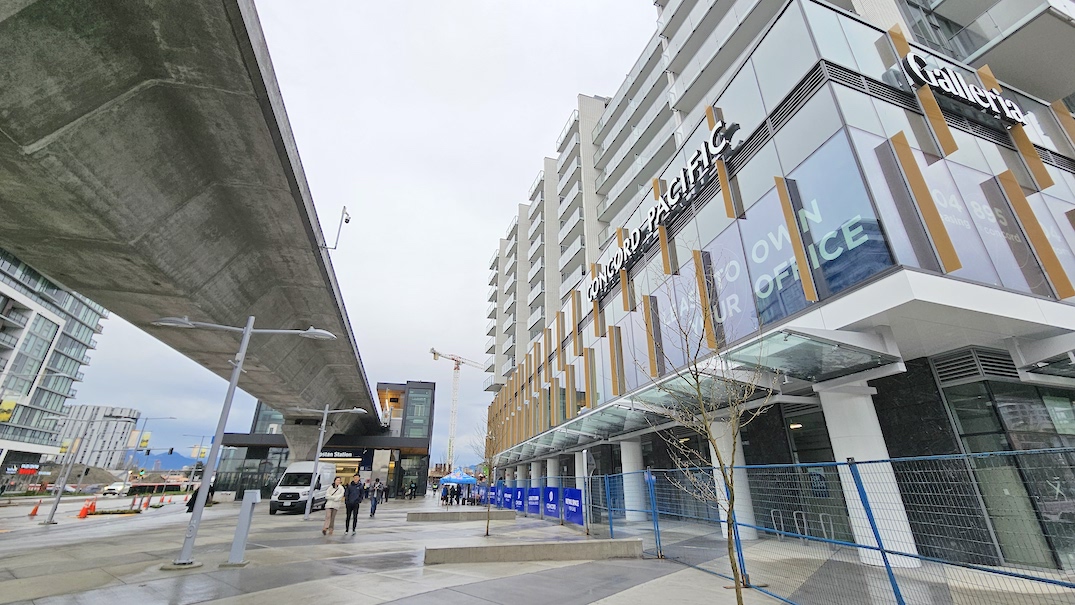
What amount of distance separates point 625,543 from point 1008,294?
9987 millimetres

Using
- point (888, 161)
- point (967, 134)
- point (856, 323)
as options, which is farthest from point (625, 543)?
point (967, 134)

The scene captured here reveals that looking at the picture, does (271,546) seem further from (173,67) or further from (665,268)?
(665,268)

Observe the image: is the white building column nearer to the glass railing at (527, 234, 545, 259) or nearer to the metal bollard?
the metal bollard

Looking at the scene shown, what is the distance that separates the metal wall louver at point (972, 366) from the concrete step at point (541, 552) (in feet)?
26.7

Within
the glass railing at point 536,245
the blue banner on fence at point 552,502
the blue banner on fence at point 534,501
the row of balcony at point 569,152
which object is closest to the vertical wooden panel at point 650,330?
the blue banner on fence at point 552,502

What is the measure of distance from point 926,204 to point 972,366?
12.4ft

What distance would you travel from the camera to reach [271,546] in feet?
41.8

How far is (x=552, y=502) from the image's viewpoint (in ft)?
74.3

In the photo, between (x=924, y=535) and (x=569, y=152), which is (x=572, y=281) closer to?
(x=569, y=152)

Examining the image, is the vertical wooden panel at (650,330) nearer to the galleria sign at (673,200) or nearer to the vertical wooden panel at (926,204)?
the galleria sign at (673,200)

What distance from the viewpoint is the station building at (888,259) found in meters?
9.17

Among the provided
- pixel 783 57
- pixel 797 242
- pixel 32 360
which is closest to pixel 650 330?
pixel 797 242

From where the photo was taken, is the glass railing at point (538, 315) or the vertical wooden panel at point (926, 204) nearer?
the vertical wooden panel at point (926, 204)

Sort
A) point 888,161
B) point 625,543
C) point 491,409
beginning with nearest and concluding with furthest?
point 888,161 → point 625,543 → point 491,409
